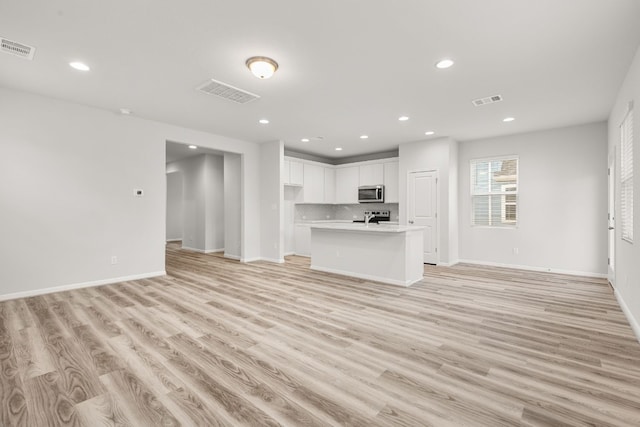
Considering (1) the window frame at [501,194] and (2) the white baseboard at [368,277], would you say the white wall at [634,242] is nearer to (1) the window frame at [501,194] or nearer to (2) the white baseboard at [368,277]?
(1) the window frame at [501,194]

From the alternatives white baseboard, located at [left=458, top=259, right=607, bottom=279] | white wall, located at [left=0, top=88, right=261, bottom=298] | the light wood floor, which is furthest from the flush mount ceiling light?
white baseboard, located at [left=458, top=259, right=607, bottom=279]

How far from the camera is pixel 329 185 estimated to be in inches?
349

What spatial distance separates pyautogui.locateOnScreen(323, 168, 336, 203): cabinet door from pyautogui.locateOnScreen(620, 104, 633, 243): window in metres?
6.12

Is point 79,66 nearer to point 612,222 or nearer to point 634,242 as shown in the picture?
point 634,242

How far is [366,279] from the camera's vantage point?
5117mm

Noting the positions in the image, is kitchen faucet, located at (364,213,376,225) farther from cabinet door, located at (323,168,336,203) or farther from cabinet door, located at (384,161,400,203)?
cabinet door, located at (323,168,336,203)

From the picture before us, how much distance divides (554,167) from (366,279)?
428cm

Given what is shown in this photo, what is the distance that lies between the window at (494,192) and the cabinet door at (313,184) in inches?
152

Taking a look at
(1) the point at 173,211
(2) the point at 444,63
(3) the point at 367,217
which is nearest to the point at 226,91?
(2) the point at 444,63

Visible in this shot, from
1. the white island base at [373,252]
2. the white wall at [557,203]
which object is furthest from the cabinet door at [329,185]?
the white wall at [557,203]

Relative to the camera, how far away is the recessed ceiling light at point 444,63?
316cm

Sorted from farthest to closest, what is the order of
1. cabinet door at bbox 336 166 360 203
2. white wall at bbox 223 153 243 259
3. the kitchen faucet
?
cabinet door at bbox 336 166 360 203
white wall at bbox 223 153 243 259
the kitchen faucet

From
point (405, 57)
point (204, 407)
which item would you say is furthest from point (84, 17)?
point (204, 407)

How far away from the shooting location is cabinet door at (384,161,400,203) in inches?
301
